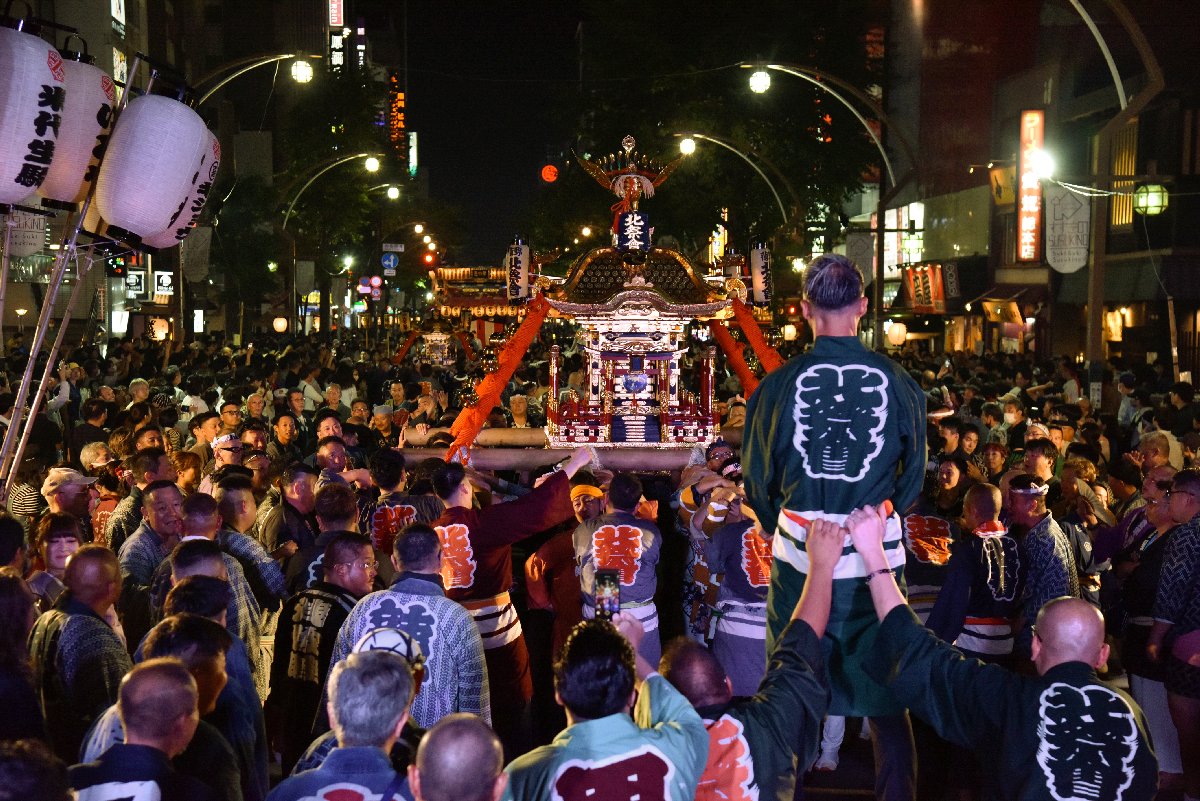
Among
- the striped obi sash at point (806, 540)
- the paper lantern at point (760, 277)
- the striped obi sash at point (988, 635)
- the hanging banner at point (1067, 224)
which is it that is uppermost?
the hanging banner at point (1067, 224)

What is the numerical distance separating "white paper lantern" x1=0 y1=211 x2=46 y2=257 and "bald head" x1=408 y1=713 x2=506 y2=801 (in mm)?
9573

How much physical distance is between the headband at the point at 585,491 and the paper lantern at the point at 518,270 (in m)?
6.07

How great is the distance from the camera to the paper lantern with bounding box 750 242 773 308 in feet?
45.0

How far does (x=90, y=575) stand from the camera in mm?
4703

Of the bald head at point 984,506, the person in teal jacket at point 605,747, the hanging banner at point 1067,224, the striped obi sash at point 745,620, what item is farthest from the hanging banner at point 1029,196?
the person in teal jacket at point 605,747

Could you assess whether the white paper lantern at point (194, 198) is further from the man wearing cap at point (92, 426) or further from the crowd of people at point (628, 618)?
the man wearing cap at point (92, 426)

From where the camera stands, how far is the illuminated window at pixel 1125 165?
25.4 m

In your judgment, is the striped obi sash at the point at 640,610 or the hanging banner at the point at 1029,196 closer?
the striped obi sash at the point at 640,610

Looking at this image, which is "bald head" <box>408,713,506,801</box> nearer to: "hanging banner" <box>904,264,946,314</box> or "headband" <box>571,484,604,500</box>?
"headband" <box>571,484,604,500</box>

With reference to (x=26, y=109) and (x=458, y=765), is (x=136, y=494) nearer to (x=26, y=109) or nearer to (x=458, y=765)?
(x=26, y=109)

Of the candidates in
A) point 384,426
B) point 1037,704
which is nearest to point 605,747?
point 1037,704

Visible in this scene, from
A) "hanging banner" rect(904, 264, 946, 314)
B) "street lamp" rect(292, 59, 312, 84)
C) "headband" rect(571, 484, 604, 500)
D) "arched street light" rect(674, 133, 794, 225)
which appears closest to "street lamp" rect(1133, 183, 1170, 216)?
"arched street light" rect(674, 133, 794, 225)

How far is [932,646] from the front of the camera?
367 cm

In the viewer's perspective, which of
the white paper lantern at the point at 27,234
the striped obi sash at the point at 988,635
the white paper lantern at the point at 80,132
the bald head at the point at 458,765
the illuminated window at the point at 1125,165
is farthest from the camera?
the illuminated window at the point at 1125,165
